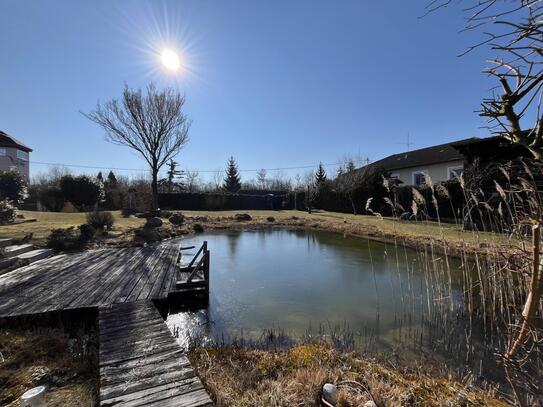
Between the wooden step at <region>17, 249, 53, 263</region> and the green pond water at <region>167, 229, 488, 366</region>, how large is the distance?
4385mm

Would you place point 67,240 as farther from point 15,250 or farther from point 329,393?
point 329,393

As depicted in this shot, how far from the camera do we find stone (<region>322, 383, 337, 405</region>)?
98.5 inches

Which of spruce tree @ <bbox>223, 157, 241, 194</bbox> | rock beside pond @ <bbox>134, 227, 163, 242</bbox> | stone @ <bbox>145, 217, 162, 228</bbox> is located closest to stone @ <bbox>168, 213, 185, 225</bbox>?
stone @ <bbox>145, 217, 162, 228</bbox>

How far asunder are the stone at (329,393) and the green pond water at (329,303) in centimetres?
162

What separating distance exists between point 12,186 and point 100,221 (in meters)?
7.55

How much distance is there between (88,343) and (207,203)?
22.9m

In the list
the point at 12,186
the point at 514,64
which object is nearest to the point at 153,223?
the point at 12,186

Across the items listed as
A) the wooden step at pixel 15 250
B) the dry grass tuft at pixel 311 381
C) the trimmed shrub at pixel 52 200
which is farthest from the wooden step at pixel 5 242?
the trimmed shrub at pixel 52 200

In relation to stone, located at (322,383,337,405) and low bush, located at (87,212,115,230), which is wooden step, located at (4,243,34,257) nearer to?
low bush, located at (87,212,115,230)

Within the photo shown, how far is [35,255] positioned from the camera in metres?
7.18

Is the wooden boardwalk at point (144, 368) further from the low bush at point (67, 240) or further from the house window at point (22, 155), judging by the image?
the house window at point (22, 155)

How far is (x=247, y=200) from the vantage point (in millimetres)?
28656

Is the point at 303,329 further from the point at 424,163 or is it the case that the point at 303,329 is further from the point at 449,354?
the point at 424,163

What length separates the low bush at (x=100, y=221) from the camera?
1218cm
